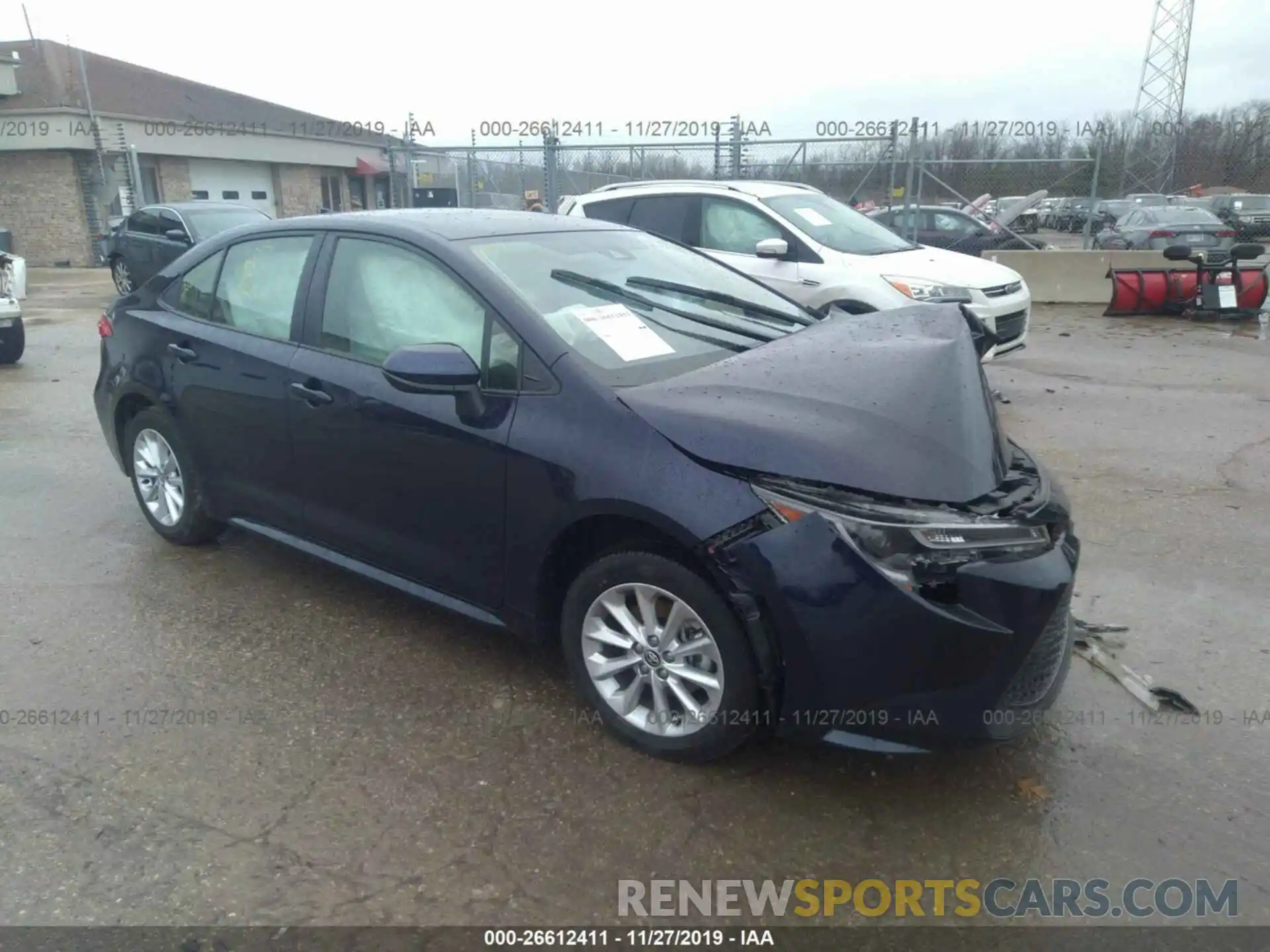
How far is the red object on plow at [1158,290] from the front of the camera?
12.4m

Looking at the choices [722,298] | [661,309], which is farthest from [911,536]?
[722,298]

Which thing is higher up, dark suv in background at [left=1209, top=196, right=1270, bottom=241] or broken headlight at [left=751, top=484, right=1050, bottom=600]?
broken headlight at [left=751, top=484, right=1050, bottom=600]

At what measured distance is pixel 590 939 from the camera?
2.44 m

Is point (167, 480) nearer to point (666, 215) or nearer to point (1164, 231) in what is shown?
point (666, 215)

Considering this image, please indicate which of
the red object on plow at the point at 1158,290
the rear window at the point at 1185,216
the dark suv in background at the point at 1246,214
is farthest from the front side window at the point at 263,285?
the dark suv in background at the point at 1246,214

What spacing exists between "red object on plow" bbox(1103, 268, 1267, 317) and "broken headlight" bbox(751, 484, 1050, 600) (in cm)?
1166

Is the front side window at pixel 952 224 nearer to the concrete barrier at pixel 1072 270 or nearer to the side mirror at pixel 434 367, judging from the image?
the concrete barrier at pixel 1072 270

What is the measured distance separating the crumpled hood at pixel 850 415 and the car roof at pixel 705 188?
19.0ft

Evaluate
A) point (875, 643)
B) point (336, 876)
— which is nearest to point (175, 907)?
point (336, 876)

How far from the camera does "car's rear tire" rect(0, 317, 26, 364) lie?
397 inches

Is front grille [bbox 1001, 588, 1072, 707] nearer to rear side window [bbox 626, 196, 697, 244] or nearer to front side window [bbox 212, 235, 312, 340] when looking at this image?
front side window [bbox 212, 235, 312, 340]

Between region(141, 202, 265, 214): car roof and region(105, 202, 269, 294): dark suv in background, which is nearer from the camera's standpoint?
region(105, 202, 269, 294): dark suv in background

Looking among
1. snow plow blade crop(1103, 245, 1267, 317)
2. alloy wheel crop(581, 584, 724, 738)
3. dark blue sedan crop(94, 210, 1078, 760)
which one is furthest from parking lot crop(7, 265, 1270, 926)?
snow plow blade crop(1103, 245, 1267, 317)

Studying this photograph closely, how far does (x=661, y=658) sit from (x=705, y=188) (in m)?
6.75
